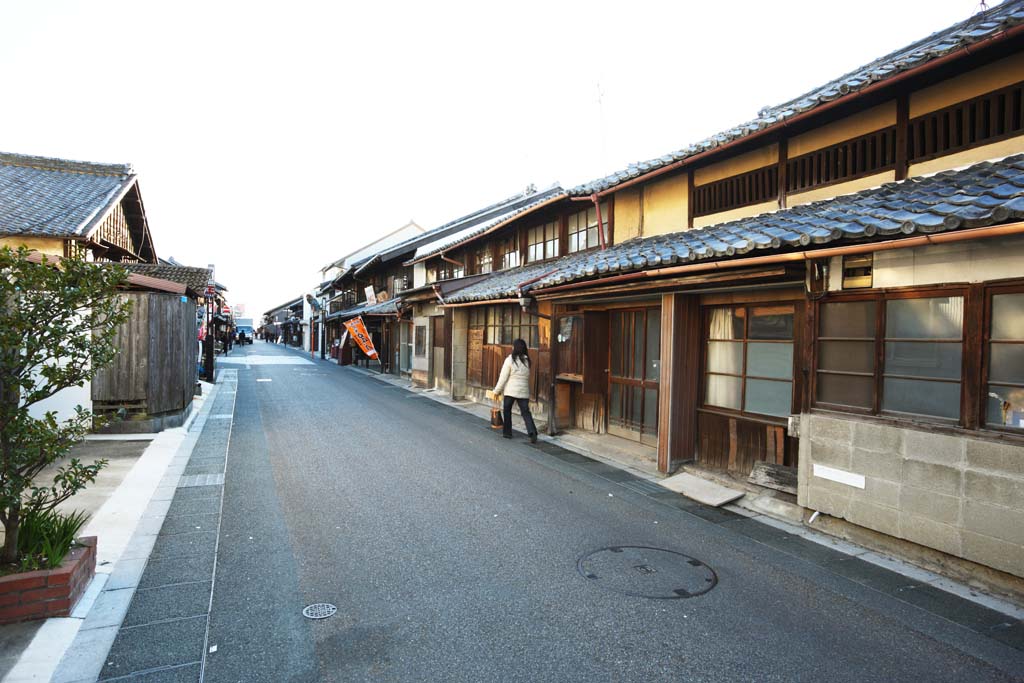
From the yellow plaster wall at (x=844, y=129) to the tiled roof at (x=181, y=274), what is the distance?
42.8ft

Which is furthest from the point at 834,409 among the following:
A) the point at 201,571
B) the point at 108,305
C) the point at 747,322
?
the point at 108,305

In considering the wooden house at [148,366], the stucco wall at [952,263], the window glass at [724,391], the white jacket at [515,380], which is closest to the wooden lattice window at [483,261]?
the white jacket at [515,380]

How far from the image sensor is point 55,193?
15.0 m

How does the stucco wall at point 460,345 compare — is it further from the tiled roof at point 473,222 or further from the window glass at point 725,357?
the window glass at point 725,357

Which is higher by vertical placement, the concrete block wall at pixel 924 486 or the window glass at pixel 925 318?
the window glass at pixel 925 318

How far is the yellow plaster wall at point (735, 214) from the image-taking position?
Result: 793 centimetres

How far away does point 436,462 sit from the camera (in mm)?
8938

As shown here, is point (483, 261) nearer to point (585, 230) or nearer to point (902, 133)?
point (585, 230)

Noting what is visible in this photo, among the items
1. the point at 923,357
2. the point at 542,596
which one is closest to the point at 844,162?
the point at 923,357

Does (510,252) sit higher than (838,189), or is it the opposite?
(510,252)

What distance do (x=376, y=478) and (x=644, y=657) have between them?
5137mm

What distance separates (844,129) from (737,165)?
1.78 m

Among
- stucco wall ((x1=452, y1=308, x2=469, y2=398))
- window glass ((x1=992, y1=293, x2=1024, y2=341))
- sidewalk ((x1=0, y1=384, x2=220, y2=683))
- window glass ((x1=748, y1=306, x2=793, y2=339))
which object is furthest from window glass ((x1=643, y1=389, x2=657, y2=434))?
stucco wall ((x1=452, y1=308, x2=469, y2=398))

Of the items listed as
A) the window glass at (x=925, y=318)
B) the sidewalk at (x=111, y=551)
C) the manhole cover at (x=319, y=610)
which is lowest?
the manhole cover at (x=319, y=610)
